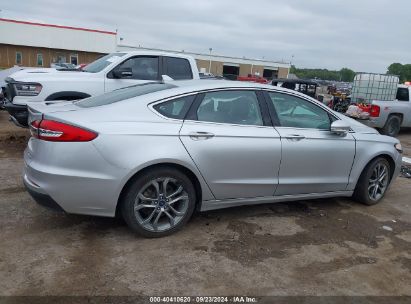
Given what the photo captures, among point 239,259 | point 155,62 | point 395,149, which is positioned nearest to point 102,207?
point 239,259

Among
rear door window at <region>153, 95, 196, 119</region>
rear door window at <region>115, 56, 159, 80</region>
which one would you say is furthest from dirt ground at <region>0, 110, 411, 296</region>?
rear door window at <region>115, 56, 159, 80</region>

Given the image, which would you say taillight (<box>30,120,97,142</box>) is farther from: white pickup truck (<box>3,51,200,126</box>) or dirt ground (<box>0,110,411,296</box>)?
white pickup truck (<box>3,51,200,126</box>)

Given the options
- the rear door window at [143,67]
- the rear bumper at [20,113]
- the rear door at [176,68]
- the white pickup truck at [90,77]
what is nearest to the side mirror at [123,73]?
the white pickup truck at [90,77]

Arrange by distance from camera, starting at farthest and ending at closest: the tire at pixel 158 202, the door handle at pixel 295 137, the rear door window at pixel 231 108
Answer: the door handle at pixel 295 137 < the rear door window at pixel 231 108 < the tire at pixel 158 202

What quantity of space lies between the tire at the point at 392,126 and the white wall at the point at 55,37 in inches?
1456

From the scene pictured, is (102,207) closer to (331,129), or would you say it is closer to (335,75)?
(331,129)

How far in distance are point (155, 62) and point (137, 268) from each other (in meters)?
5.42

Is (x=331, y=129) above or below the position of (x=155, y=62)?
below

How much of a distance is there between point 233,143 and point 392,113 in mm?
10031

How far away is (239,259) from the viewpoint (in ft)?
12.6

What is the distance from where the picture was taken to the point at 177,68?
8.43 metres

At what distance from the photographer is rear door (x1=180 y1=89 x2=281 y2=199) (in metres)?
4.15

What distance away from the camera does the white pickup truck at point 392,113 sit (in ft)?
40.8

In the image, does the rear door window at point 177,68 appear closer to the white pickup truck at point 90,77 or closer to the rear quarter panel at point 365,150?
the white pickup truck at point 90,77
